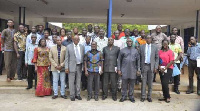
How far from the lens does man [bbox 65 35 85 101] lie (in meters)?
5.79

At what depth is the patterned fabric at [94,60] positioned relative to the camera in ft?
19.2

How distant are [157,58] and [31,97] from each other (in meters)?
3.82

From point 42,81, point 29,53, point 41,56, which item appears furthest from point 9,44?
point 42,81

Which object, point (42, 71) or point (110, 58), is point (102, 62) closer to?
point (110, 58)

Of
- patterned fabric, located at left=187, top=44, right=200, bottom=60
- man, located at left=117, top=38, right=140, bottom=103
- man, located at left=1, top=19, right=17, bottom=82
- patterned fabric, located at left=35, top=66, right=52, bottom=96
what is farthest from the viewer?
man, located at left=1, top=19, right=17, bottom=82

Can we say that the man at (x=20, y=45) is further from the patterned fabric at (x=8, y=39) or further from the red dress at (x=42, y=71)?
the red dress at (x=42, y=71)

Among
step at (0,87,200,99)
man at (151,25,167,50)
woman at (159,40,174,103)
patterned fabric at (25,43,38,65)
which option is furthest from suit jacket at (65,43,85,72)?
man at (151,25,167,50)

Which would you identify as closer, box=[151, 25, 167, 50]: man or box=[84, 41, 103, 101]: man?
box=[84, 41, 103, 101]: man

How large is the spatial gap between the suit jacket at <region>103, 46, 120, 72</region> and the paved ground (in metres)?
0.94

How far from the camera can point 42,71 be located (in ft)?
20.1

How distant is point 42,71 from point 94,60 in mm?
1591

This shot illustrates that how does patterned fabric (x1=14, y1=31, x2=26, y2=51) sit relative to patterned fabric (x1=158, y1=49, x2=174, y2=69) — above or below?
above

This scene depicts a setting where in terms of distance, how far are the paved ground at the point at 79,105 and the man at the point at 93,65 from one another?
0.50m

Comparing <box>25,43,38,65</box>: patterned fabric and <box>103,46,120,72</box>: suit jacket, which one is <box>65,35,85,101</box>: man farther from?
<box>25,43,38,65</box>: patterned fabric
